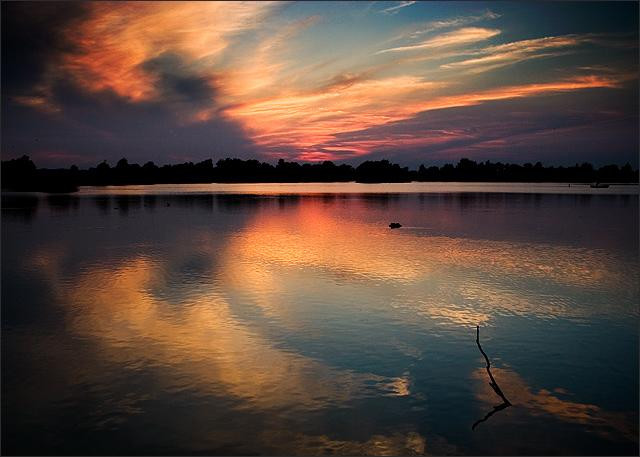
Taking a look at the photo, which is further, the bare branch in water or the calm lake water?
the bare branch in water

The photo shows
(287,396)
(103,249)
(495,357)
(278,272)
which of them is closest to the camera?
(287,396)

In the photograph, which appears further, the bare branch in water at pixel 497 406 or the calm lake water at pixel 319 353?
the bare branch in water at pixel 497 406

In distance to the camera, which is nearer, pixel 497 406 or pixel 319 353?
pixel 497 406

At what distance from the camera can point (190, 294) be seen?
2595 centimetres

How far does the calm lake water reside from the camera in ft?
39.2

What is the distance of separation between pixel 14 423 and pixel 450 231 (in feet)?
159

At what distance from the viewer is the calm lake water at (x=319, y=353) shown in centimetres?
1195

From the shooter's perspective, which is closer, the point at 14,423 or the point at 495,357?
the point at 14,423

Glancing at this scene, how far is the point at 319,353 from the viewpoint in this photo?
17.3m

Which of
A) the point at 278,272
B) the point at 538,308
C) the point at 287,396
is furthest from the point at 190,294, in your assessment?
the point at 538,308

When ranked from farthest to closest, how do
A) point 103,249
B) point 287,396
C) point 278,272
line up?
1. point 103,249
2. point 278,272
3. point 287,396

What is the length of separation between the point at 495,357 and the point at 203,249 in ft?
98.9

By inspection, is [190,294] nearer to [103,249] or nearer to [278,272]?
[278,272]

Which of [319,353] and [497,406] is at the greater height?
[319,353]
